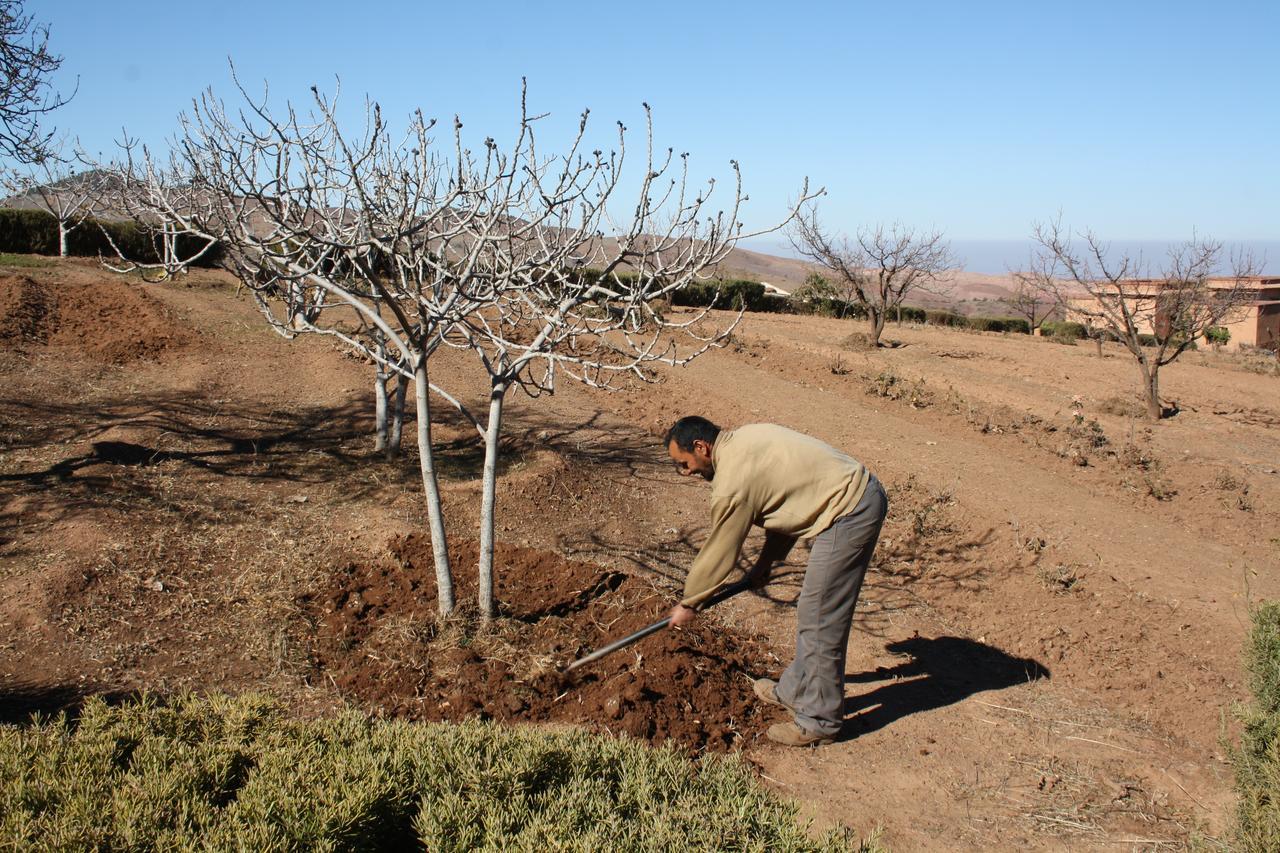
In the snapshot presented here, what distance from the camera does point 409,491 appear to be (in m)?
6.95

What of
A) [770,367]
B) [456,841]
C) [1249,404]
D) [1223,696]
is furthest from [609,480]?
[1249,404]

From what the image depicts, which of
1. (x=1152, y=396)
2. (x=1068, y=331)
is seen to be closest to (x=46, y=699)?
(x=1152, y=396)

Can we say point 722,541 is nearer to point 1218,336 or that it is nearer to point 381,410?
point 381,410

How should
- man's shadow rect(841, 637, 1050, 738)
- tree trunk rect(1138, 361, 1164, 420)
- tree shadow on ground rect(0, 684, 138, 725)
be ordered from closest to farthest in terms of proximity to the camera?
1. tree shadow on ground rect(0, 684, 138, 725)
2. man's shadow rect(841, 637, 1050, 738)
3. tree trunk rect(1138, 361, 1164, 420)

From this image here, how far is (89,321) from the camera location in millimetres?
10797

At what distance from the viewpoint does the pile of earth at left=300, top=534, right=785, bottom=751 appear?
14.5 ft

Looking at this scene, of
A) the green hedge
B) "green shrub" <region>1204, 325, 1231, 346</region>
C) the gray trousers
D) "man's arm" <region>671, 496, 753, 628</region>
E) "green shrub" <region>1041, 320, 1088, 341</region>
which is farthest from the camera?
"green shrub" <region>1204, 325, 1231, 346</region>

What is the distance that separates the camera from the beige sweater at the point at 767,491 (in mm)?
3986

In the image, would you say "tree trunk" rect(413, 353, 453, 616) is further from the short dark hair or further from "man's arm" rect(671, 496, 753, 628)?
"man's arm" rect(671, 496, 753, 628)

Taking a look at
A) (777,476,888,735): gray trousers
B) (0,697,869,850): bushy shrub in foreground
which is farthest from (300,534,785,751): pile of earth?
(0,697,869,850): bushy shrub in foreground

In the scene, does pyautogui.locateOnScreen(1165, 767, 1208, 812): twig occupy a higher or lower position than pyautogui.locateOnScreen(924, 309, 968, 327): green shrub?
lower

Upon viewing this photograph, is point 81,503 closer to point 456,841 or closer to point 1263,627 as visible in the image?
point 456,841

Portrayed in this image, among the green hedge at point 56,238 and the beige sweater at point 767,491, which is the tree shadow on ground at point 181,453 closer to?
the beige sweater at point 767,491

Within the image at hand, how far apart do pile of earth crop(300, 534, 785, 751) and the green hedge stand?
14443 millimetres
